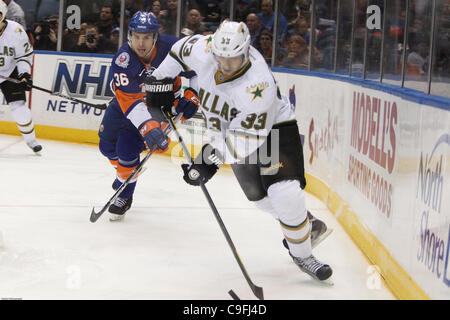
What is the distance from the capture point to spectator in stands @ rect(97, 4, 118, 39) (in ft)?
26.0

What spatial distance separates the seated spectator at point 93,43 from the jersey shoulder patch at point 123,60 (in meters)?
3.89

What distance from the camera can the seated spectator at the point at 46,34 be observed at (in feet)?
26.8

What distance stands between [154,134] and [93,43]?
4388 millimetres

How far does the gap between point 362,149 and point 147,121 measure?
122 centimetres

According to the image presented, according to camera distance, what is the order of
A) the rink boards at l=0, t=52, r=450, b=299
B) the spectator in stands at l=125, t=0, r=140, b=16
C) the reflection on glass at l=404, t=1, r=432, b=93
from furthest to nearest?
1. the spectator in stands at l=125, t=0, r=140, b=16
2. the reflection on glass at l=404, t=1, r=432, b=93
3. the rink boards at l=0, t=52, r=450, b=299

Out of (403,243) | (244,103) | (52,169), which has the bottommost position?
(52,169)

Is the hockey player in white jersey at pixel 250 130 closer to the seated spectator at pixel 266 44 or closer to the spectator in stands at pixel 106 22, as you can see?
the seated spectator at pixel 266 44

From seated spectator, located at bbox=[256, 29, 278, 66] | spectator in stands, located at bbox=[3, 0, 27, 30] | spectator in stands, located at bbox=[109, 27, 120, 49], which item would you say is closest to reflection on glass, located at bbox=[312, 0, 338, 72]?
seated spectator, located at bbox=[256, 29, 278, 66]

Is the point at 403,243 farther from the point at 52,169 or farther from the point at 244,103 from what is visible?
the point at 52,169

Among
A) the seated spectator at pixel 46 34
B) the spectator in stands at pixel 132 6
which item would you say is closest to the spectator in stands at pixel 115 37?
the spectator in stands at pixel 132 6

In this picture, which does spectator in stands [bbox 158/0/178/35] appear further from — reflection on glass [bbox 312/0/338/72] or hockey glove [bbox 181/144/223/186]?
hockey glove [bbox 181/144/223/186]

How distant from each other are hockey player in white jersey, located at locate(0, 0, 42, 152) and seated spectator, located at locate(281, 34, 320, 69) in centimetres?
239

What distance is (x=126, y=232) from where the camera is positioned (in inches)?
162
